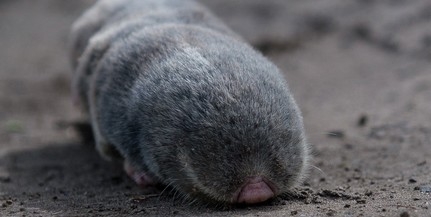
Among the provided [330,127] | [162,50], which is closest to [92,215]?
[162,50]

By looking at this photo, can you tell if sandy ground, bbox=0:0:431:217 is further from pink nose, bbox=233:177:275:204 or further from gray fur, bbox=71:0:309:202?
gray fur, bbox=71:0:309:202

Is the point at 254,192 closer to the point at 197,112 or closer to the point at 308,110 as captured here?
the point at 197,112

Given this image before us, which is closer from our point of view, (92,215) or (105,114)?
(92,215)

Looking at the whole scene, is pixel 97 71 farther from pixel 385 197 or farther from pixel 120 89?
pixel 385 197

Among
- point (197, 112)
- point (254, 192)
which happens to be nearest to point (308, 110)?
point (197, 112)

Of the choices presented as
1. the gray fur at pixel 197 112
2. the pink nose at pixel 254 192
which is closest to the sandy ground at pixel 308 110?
the pink nose at pixel 254 192
